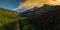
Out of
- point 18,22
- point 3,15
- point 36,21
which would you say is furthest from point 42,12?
point 3,15

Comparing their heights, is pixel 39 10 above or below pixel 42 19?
above

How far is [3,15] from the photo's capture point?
4617 mm

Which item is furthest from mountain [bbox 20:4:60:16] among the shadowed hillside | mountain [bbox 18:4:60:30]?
the shadowed hillside

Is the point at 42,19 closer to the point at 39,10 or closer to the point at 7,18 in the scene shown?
the point at 39,10

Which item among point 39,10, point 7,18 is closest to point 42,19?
point 39,10

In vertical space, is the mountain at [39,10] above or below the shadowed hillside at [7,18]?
above

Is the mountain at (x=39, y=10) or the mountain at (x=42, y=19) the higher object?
the mountain at (x=39, y=10)

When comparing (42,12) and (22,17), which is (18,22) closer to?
(22,17)

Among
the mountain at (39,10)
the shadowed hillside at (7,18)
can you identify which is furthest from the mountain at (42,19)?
the shadowed hillside at (7,18)

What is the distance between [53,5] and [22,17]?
83cm

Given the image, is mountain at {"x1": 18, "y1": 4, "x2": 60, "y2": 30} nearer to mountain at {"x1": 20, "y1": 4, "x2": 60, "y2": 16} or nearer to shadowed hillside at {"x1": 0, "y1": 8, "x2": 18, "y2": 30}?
mountain at {"x1": 20, "y1": 4, "x2": 60, "y2": 16}

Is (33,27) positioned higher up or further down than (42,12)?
further down

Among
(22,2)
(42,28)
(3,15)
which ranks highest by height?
(22,2)

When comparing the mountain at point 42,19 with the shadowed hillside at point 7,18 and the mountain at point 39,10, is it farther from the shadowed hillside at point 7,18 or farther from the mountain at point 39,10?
the shadowed hillside at point 7,18
